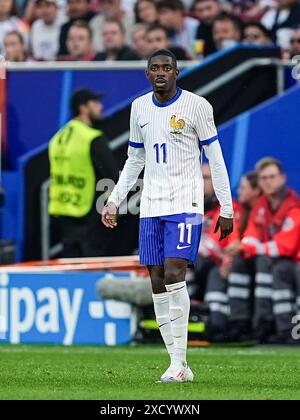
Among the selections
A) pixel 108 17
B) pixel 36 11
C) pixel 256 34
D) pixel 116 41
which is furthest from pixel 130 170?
pixel 36 11

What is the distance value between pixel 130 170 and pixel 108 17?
9482mm

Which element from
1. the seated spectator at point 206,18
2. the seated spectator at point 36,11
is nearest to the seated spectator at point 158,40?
the seated spectator at point 206,18

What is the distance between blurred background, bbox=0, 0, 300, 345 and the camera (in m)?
14.6

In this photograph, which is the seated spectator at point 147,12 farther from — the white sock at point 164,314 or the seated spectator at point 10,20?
the white sock at point 164,314

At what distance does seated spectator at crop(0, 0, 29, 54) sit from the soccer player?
→ 34.8 feet

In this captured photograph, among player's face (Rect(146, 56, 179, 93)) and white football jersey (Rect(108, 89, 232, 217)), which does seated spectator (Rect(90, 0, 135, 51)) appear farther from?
player's face (Rect(146, 56, 179, 93))

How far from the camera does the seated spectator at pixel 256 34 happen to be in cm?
1789

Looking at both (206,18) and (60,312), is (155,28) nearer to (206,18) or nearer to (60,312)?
(206,18)

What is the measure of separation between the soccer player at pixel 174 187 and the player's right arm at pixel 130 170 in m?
0.04

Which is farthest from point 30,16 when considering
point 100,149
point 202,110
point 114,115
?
point 202,110

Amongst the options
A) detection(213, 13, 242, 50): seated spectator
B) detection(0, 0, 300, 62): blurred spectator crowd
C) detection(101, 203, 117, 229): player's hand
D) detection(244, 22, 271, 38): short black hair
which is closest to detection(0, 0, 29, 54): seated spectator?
detection(0, 0, 300, 62): blurred spectator crowd

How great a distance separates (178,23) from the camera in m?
18.8

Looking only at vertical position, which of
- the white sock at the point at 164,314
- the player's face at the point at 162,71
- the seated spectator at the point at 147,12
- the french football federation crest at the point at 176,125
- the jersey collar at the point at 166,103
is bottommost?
the white sock at the point at 164,314

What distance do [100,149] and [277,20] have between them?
13.6ft
